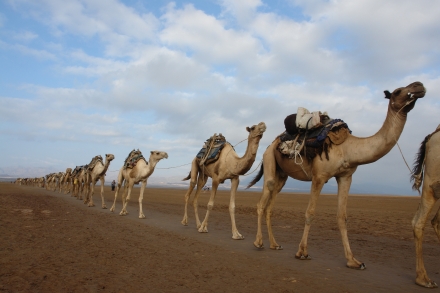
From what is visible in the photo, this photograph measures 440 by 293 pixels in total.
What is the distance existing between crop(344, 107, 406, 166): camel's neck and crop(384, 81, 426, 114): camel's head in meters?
0.13

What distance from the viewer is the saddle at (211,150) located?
1211 cm

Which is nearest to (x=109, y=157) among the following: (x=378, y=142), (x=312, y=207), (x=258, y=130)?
(x=258, y=130)

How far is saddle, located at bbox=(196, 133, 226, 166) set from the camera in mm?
12112

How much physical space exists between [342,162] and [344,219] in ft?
4.06

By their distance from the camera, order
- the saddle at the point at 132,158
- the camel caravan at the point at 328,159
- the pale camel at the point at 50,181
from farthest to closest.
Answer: the pale camel at the point at 50,181
the saddle at the point at 132,158
the camel caravan at the point at 328,159

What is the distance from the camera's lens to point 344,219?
737 centimetres

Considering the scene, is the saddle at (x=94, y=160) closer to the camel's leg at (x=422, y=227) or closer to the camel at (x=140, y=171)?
the camel at (x=140, y=171)

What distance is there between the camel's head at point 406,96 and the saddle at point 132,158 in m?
14.0

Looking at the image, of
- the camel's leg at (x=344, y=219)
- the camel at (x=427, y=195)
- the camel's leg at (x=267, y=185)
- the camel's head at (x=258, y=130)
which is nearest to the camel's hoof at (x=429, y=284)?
the camel at (x=427, y=195)

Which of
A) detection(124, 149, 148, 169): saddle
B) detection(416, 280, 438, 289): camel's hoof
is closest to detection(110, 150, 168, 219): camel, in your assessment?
detection(124, 149, 148, 169): saddle

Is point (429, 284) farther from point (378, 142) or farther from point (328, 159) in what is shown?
point (328, 159)

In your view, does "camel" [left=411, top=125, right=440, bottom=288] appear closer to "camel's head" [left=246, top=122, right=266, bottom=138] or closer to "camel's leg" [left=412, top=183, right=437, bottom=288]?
"camel's leg" [left=412, top=183, right=437, bottom=288]

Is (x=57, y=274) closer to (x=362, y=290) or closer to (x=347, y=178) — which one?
(x=362, y=290)

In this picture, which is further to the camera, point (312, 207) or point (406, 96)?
point (312, 207)
